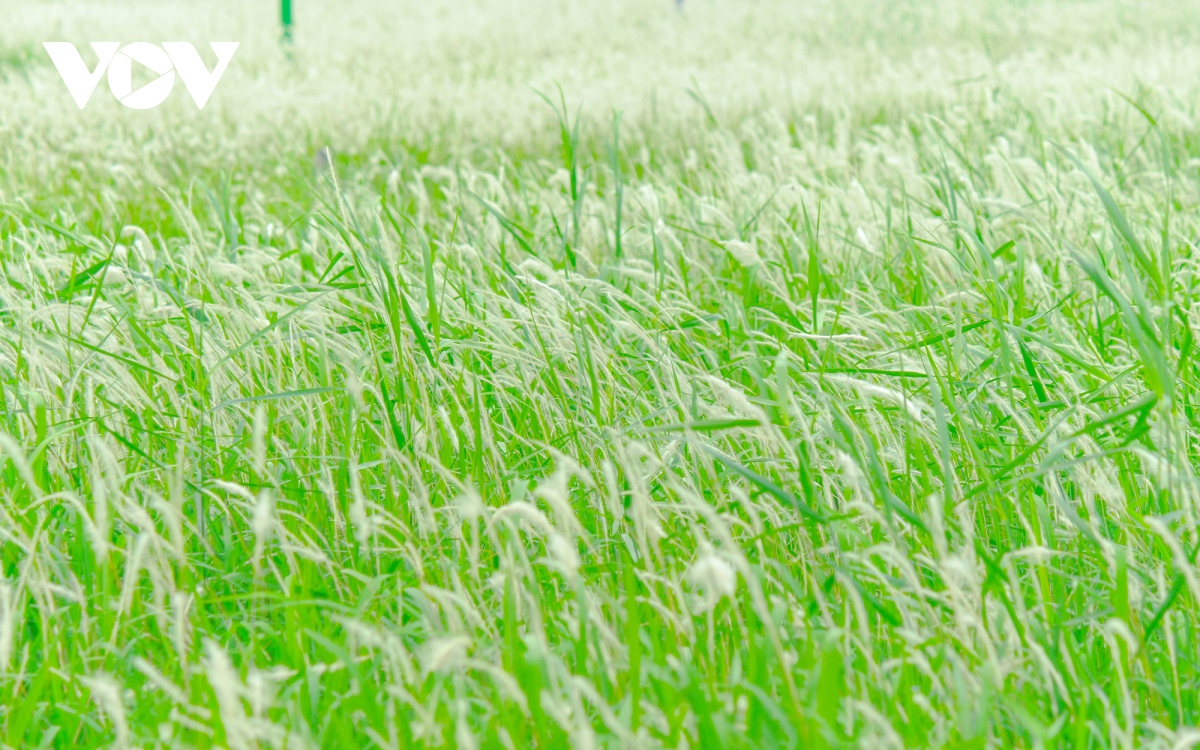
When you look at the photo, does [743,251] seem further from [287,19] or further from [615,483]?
[287,19]

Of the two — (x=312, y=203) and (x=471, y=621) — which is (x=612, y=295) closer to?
(x=471, y=621)

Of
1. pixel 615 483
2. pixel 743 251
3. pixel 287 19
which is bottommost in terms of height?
pixel 615 483

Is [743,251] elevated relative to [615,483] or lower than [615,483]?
elevated

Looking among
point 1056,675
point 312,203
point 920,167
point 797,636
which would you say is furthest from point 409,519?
point 920,167

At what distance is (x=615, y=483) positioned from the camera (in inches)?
54.0

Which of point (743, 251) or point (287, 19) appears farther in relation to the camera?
point (287, 19)

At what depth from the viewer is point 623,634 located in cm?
147

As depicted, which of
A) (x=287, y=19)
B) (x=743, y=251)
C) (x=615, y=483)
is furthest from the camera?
(x=287, y=19)

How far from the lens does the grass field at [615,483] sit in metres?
1.31

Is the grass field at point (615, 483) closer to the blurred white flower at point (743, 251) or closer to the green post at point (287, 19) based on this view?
→ the blurred white flower at point (743, 251)

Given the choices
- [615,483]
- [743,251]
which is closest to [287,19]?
[743,251]

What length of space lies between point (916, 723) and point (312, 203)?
330 centimetres

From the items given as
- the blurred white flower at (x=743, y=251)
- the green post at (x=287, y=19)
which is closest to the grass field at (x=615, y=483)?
the blurred white flower at (x=743, y=251)

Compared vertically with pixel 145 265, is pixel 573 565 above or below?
below
